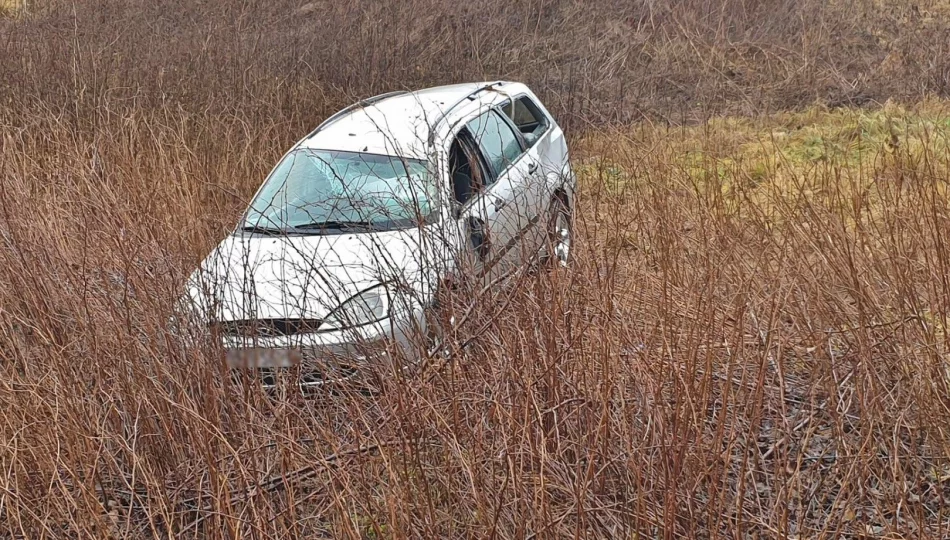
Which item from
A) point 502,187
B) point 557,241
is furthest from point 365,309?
point 502,187

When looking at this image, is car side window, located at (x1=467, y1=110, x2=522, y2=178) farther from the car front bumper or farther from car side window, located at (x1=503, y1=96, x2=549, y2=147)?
the car front bumper

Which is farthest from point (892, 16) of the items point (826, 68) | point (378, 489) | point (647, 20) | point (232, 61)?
point (378, 489)

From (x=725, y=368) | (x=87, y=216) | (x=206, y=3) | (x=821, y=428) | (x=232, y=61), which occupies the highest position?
(x=206, y=3)

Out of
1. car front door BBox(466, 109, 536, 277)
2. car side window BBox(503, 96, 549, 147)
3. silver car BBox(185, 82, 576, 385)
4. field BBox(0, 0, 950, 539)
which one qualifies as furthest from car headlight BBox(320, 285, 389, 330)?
car side window BBox(503, 96, 549, 147)

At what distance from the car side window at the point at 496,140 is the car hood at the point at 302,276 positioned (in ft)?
4.21

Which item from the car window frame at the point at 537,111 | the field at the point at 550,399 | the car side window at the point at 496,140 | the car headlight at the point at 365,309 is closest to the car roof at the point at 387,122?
the car side window at the point at 496,140

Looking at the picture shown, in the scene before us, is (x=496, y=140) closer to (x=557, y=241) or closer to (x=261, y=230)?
(x=261, y=230)

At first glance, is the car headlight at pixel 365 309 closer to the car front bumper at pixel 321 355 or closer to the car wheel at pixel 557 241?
the car front bumper at pixel 321 355

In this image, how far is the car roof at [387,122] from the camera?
5.30 meters

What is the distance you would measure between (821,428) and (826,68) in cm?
1018

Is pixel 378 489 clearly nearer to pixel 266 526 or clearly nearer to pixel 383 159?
pixel 266 526

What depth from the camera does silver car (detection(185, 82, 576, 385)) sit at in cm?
343

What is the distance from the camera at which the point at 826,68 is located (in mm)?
12188

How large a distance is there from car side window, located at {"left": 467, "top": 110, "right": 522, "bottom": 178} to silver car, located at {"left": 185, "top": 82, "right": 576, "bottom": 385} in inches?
0.6
